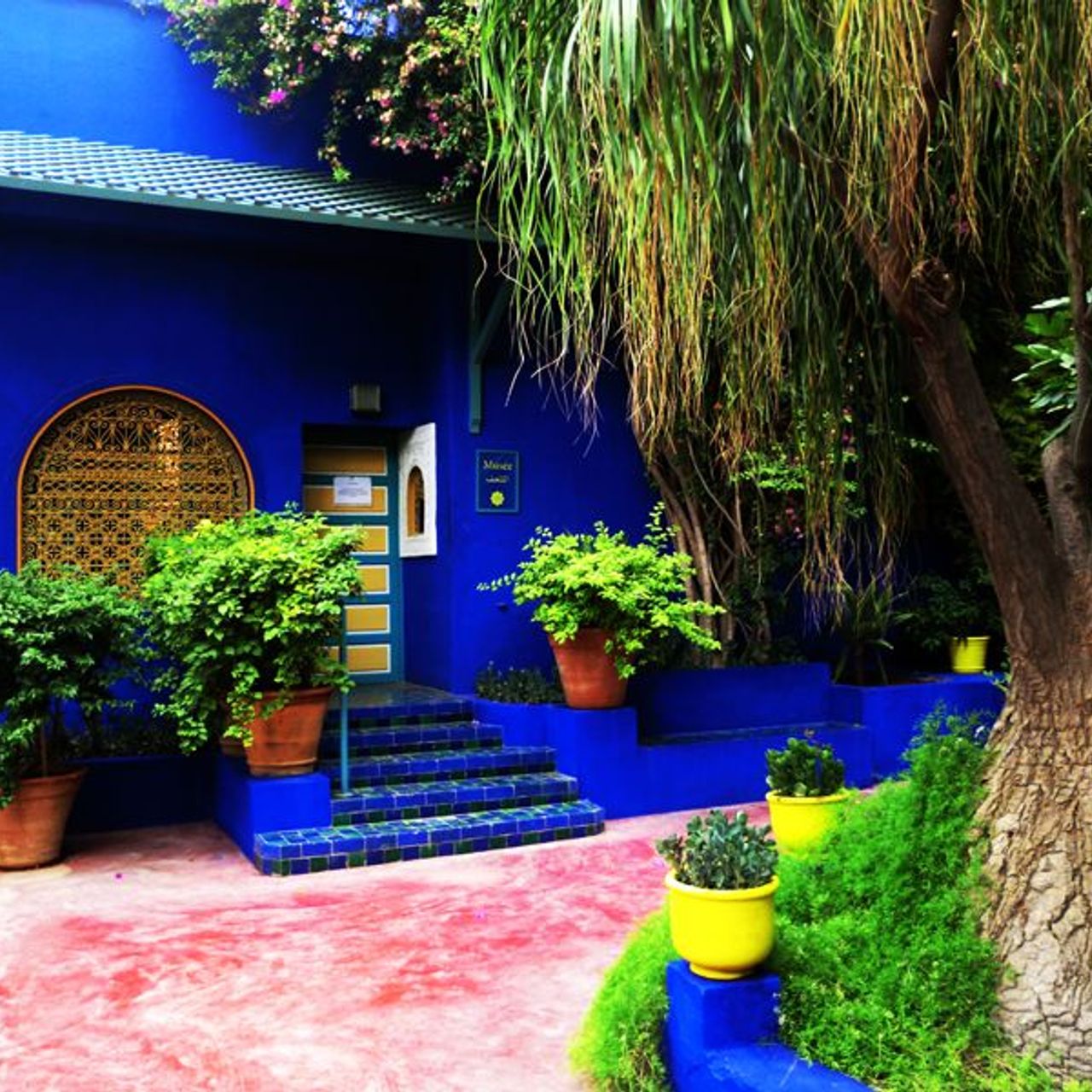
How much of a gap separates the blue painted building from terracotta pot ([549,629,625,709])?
0.97 m

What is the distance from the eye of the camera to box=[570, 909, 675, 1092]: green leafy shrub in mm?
3062

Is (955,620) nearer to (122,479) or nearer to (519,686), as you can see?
(519,686)

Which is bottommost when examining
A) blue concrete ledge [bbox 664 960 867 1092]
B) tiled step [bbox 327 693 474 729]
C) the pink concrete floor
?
the pink concrete floor

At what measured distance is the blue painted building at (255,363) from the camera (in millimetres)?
7176

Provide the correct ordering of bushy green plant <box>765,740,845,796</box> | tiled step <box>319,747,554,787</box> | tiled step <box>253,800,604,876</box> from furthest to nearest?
tiled step <box>319,747,554,787</box>, tiled step <box>253,800,604,876</box>, bushy green plant <box>765,740,845,796</box>

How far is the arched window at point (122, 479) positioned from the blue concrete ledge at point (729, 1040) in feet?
17.6

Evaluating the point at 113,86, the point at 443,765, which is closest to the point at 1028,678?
the point at 443,765

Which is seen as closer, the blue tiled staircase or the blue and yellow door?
the blue tiled staircase

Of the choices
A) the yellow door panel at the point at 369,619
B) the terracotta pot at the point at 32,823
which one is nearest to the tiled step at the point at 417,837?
the terracotta pot at the point at 32,823

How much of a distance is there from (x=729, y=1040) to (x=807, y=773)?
6.92 ft

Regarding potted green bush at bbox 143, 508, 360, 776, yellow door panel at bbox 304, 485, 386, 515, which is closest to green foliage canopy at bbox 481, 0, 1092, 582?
potted green bush at bbox 143, 508, 360, 776

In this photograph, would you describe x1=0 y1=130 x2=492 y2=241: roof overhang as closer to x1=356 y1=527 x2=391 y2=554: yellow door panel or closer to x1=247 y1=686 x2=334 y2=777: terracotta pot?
x1=356 y1=527 x2=391 y2=554: yellow door panel

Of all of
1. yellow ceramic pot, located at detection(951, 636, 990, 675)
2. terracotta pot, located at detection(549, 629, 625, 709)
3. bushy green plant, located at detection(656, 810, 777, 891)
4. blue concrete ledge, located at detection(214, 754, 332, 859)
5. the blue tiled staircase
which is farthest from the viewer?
yellow ceramic pot, located at detection(951, 636, 990, 675)

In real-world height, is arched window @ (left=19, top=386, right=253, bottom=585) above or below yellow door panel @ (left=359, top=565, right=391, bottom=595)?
above
